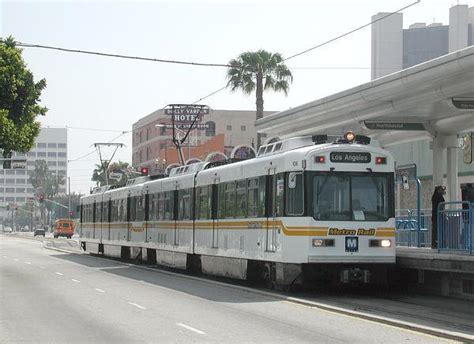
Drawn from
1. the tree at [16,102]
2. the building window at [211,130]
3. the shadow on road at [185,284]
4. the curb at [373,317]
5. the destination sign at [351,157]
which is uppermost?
the building window at [211,130]

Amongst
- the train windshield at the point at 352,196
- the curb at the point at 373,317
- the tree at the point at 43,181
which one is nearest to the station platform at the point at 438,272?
the train windshield at the point at 352,196

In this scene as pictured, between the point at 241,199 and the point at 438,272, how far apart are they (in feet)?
17.9

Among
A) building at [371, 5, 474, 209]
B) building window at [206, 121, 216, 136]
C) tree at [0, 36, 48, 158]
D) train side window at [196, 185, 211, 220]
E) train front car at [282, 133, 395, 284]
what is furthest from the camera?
building at [371, 5, 474, 209]

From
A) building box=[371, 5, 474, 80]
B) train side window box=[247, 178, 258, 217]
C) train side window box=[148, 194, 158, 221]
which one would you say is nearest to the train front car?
train side window box=[247, 178, 258, 217]

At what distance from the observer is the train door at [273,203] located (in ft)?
66.2

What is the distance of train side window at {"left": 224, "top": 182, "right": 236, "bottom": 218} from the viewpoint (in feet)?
76.9

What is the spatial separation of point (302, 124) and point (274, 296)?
25.0 feet

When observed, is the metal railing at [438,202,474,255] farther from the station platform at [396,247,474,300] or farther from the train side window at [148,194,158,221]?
the train side window at [148,194,158,221]

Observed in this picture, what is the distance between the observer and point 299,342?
40.1 ft

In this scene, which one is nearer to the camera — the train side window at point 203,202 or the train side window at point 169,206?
the train side window at point 203,202

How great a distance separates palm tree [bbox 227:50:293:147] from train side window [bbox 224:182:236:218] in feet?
85.9

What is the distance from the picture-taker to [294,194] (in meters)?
19.7

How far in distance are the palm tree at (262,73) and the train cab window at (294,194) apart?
30.3m

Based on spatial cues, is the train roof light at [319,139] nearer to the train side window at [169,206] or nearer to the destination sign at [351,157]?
the destination sign at [351,157]
